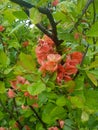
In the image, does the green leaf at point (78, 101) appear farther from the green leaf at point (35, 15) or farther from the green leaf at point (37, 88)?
the green leaf at point (35, 15)

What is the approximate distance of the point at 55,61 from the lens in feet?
4.17

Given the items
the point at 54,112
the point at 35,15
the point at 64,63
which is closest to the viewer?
the point at 35,15

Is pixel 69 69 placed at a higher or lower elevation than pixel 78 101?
higher

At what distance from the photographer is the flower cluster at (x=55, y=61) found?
128 centimetres

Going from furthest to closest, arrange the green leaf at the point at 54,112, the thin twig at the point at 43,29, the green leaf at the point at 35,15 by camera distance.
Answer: the green leaf at the point at 54,112, the thin twig at the point at 43,29, the green leaf at the point at 35,15

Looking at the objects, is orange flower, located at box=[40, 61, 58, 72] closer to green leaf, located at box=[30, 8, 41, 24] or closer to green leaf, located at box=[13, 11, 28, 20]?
green leaf, located at box=[30, 8, 41, 24]

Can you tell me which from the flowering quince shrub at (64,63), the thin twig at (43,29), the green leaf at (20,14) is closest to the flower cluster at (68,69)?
the flowering quince shrub at (64,63)

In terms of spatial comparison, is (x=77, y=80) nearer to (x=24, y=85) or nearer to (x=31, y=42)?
(x=24, y=85)

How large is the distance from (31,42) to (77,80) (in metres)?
1.45

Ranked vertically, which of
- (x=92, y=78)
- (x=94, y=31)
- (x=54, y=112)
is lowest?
(x=54, y=112)

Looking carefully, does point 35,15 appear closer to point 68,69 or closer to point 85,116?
point 68,69

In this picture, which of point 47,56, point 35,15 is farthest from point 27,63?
point 35,15

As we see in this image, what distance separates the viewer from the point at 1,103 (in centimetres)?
208

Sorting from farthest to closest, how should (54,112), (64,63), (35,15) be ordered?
(54,112) < (64,63) < (35,15)
